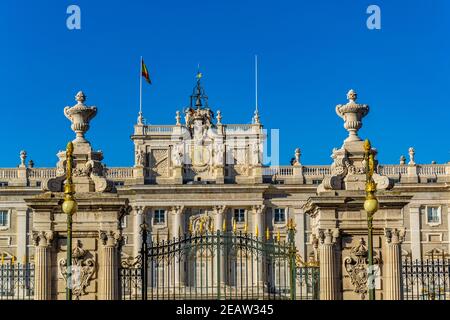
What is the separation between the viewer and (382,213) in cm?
2828

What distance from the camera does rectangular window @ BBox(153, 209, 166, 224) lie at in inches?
3236

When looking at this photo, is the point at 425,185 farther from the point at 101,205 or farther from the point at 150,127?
the point at 101,205

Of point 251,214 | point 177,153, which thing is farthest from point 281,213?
point 177,153

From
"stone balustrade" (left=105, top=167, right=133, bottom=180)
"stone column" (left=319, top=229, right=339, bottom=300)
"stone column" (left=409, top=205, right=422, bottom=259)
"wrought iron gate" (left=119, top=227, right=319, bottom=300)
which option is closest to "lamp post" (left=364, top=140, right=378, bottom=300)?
"stone column" (left=319, top=229, right=339, bottom=300)

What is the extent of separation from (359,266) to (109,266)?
284 inches

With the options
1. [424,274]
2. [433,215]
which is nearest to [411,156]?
[433,215]

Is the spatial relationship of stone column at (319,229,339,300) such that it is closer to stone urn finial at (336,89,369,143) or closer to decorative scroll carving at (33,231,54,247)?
stone urn finial at (336,89,369,143)

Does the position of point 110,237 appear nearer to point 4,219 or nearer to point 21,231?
point 21,231

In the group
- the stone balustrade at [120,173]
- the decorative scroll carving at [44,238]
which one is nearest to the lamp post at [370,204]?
the decorative scroll carving at [44,238]

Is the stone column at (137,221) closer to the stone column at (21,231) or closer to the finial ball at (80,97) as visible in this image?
the stone column at (21,231)

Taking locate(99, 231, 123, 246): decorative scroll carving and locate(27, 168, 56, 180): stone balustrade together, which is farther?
locate(27, 168, 56, 180): stone balustrade

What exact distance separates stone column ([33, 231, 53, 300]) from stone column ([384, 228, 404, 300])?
31.9 ft

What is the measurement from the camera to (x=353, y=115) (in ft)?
96.7
